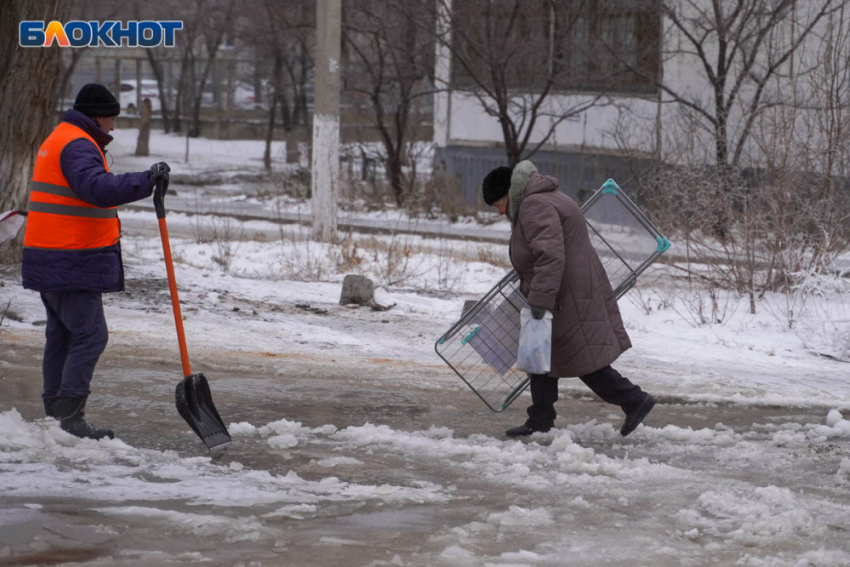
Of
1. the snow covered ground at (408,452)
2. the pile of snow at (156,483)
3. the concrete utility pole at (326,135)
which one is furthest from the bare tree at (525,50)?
the pile of snow at (156,483)

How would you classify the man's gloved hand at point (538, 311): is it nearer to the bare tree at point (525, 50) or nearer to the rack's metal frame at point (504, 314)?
the rack's metal frame at point (504, 314)

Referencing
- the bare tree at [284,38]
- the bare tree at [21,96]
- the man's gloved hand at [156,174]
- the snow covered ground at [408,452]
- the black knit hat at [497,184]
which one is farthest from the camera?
the bare tree at [284,38]

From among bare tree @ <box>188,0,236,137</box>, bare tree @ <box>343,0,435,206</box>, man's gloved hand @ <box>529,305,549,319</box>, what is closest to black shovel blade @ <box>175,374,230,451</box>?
man's gloved hand @ <box>529,305,549,319</box>

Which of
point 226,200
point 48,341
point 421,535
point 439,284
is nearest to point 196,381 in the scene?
point 48,341

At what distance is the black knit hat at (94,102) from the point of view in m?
5.05

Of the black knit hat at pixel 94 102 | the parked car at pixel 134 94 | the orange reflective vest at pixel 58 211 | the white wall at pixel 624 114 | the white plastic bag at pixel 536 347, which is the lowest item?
the white plastic bag at pixel 536 347

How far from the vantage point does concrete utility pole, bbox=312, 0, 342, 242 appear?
12.5 meters

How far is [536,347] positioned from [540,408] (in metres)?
0.48

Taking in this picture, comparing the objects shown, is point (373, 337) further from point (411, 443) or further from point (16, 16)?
point (16, 16)

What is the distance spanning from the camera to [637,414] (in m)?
5.36

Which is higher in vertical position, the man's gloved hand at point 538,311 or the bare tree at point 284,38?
the bare tree at point 284,38

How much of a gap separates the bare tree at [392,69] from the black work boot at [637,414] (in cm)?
1287

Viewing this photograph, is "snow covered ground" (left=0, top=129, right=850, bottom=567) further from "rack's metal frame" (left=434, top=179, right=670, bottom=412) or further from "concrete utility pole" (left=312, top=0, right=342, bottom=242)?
"concrete utility pole" (left=312, top=0, right=342, bottom=242)

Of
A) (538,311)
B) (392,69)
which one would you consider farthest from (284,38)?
(538,311)
